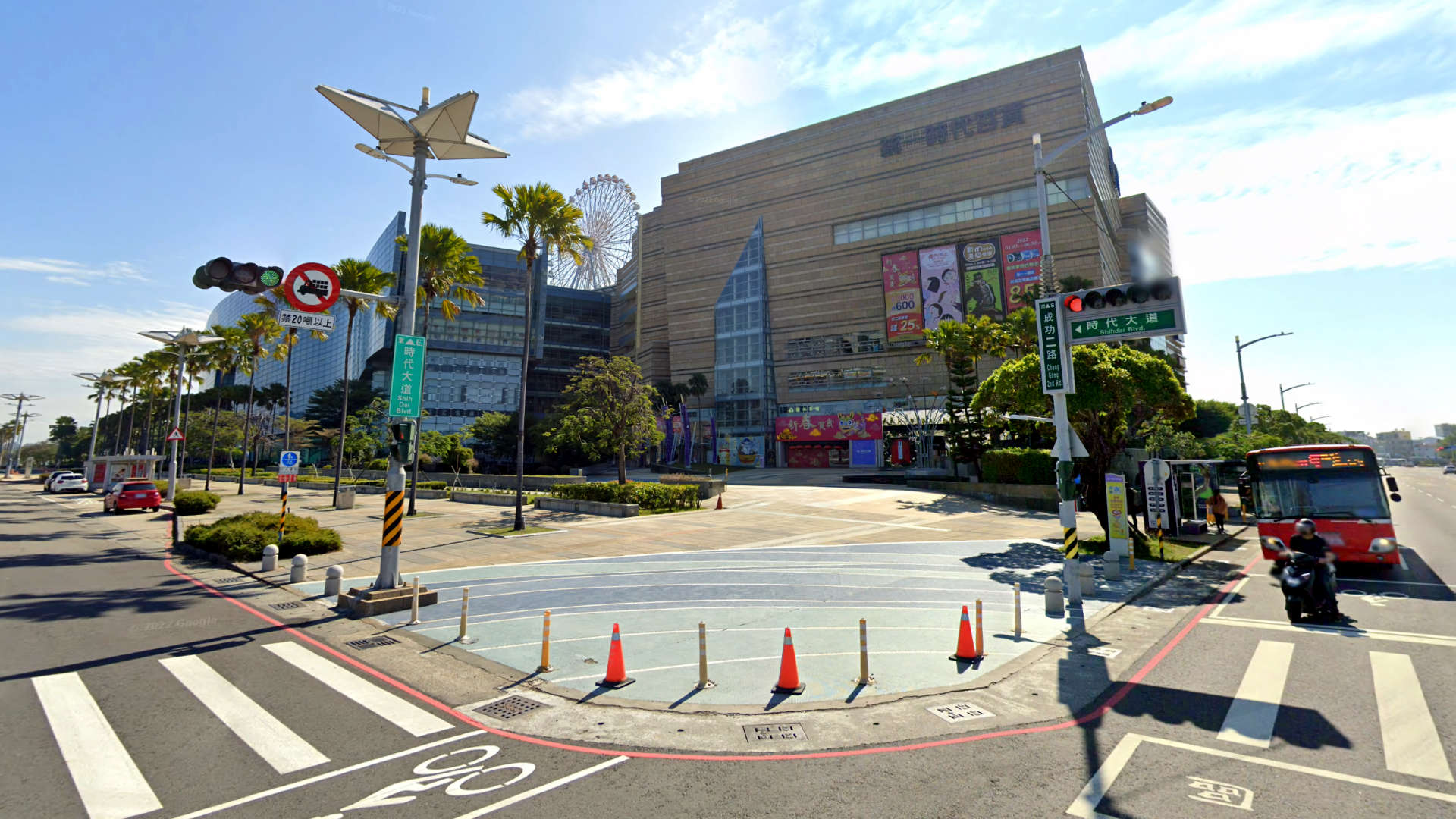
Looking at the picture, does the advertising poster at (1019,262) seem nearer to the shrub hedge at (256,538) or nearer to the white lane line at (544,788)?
the shrub hedge at (256,538)

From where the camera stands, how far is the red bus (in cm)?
1414

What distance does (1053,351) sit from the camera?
13070 mm

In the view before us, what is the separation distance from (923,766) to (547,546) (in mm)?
16354

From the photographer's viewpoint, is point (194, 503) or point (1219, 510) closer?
point (1219, 510)

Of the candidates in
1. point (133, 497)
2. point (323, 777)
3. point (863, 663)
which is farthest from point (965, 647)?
point (133, 497)

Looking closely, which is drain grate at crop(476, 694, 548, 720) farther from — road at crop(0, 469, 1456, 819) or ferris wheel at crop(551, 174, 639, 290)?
ferris wheel at crop(551, 174, 639, 290)

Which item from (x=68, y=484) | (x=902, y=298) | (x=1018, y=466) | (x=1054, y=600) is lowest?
(x=1054, y=600)

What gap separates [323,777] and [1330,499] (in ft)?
68.3

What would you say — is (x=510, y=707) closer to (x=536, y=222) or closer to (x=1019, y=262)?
(x=536, y=222)

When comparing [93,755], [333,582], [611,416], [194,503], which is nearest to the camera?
[93,755]

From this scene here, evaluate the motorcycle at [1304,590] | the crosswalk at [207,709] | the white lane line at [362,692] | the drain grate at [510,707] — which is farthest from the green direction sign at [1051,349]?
the crosswalk at [207,709]

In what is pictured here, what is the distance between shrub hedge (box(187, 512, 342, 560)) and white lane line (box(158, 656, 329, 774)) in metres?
10.00

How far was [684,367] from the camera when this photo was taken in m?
86.9

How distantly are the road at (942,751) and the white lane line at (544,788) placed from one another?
5 centimetres
